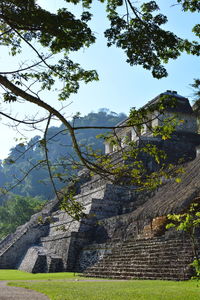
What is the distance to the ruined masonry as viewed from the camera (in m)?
8.23

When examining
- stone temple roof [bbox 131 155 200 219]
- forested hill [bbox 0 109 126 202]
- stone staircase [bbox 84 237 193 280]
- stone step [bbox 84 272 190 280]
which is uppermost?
forested hill [bbox 0 109 126 202]

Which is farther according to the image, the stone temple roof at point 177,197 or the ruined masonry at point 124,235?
the stone temple roof at point 177,197

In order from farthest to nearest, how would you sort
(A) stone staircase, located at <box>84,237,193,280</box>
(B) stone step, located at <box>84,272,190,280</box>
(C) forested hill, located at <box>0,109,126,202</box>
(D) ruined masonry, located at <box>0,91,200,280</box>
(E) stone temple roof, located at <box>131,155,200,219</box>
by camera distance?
(C) forested hill, located at <box>0,109,126,202</box> < (E) stone temple roof, located at <box>131,155,200,219</box> < (D) ruined masonry, located at <box>0,91,200,280</box> < (A) stone staircase, located at <box>84,237,193,280</box> < (B) stone step, located at <box>84,272,190,280</box>

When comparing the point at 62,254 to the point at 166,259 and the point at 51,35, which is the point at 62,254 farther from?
the point at 51,35

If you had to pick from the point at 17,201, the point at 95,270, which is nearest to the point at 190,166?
the point at 95,270

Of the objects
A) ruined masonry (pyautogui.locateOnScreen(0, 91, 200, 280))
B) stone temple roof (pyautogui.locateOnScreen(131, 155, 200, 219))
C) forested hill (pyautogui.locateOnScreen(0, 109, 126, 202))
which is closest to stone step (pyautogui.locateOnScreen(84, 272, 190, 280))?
ruined masonry (pyautogui.locateOnScreen(0, 91, 200, 280))

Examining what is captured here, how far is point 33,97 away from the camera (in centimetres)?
403

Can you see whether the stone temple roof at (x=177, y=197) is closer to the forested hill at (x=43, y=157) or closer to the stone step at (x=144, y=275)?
the stone step at (x=144, y=275)

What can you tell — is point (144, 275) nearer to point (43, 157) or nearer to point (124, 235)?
point (124, 235)

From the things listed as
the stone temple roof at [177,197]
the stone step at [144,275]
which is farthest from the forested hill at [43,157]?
the stone step at [144,275]

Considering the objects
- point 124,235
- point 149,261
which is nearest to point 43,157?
point 124,235

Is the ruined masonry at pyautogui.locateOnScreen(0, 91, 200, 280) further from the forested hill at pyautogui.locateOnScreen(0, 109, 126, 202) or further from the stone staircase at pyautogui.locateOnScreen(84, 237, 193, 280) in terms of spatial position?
the forested hill at pyautogui.locateOnScreen(0, 109, 126, 202)

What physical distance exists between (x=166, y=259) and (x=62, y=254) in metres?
6.12

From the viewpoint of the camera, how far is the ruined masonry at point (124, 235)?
324 inches
